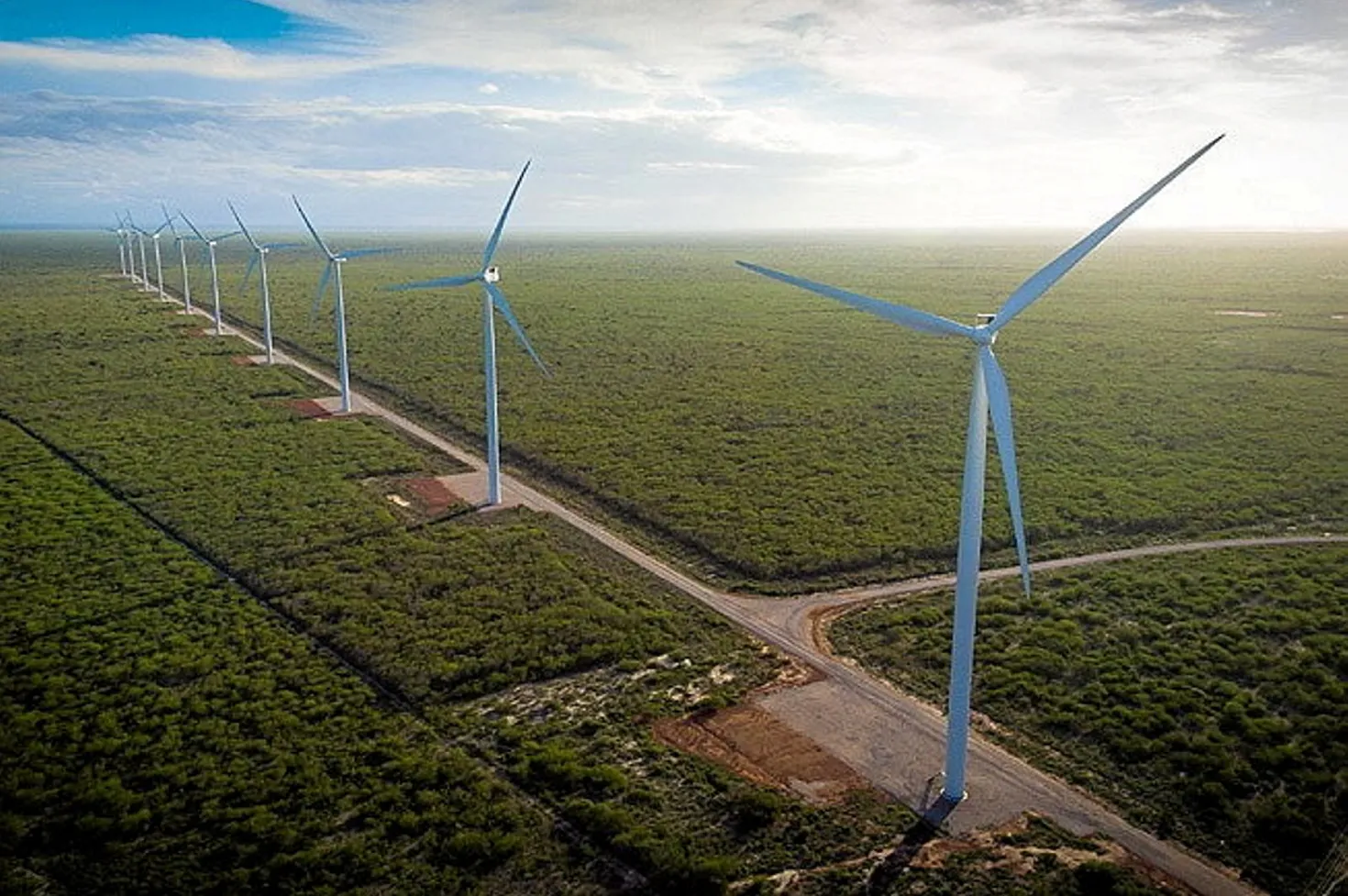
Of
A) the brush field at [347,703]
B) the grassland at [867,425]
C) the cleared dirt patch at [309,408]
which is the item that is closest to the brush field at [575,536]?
the brush field at [347,703]

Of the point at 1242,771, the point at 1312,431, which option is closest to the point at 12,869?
the point at 1242,771

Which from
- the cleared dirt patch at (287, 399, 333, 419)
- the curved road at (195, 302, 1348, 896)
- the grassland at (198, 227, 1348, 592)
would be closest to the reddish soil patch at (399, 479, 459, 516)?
the grassland at (198, 227, 1348, 592)

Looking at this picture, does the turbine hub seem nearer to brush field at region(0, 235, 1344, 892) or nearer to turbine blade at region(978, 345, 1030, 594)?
turbine blade at region(978, 345, 1030, 594)

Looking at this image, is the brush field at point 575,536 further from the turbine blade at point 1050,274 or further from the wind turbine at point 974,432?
the turbine blade at point 1050,274

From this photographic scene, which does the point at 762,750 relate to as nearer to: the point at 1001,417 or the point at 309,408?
the point at 1001,417

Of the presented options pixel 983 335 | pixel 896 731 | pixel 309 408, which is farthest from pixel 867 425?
pixel 983 335

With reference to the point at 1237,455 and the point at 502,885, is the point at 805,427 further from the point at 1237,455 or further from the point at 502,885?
the point at 502,885

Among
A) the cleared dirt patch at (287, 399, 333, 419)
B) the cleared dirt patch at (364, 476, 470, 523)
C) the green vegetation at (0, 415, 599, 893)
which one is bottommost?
the green vegetation at (0, 415, 599, 893)
